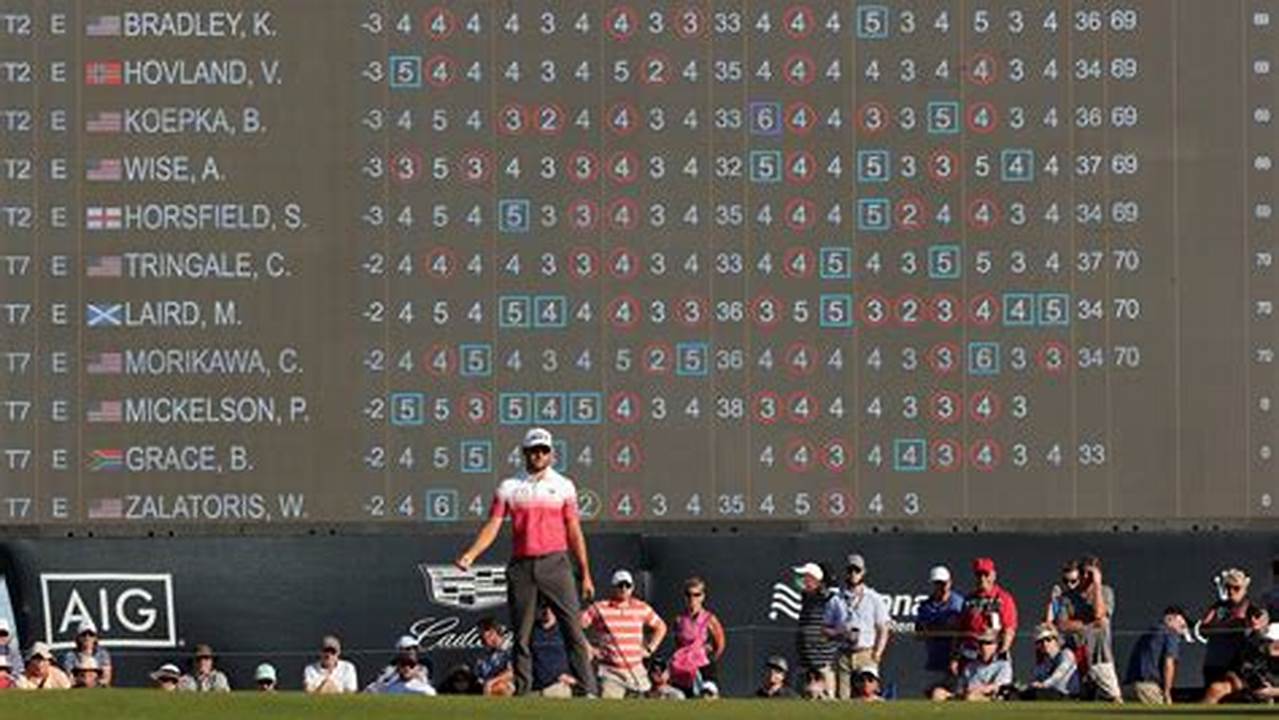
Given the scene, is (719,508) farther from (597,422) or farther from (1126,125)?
(1126,125)

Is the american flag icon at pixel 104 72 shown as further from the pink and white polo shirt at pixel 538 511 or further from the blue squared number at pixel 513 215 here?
the pink and white polo shirt at pixel 538 511

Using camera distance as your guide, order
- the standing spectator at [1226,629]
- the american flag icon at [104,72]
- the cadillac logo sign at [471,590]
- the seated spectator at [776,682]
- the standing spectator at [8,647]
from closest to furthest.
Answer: the standing spectator at [1226,629]
the standing spectator at [8,647]
the seated spectator at [776,682]
the american flag icon at [104,72]
the cadillac logo sign at [471,590]

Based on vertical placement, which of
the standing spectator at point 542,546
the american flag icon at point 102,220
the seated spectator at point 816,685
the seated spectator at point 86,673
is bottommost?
the seated spectator at point 816,685

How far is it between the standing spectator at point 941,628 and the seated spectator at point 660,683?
5.50ft

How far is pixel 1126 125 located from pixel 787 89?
2240 mm

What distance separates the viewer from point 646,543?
28.8 metres

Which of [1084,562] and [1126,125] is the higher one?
[1126,125]

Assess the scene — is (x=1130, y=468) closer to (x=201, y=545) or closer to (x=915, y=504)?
(x=915, y=504)

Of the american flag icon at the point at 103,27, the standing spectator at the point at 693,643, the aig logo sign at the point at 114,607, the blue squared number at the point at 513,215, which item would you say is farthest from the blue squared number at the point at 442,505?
the american flag icon at the point at 103,27

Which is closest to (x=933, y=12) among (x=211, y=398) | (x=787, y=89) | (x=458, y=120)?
(x=787, y=89)

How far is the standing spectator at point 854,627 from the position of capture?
27.6 meters

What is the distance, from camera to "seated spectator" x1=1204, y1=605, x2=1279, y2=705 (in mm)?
26062

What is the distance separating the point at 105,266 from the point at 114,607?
2.51 m

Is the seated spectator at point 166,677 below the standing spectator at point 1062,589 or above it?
below
